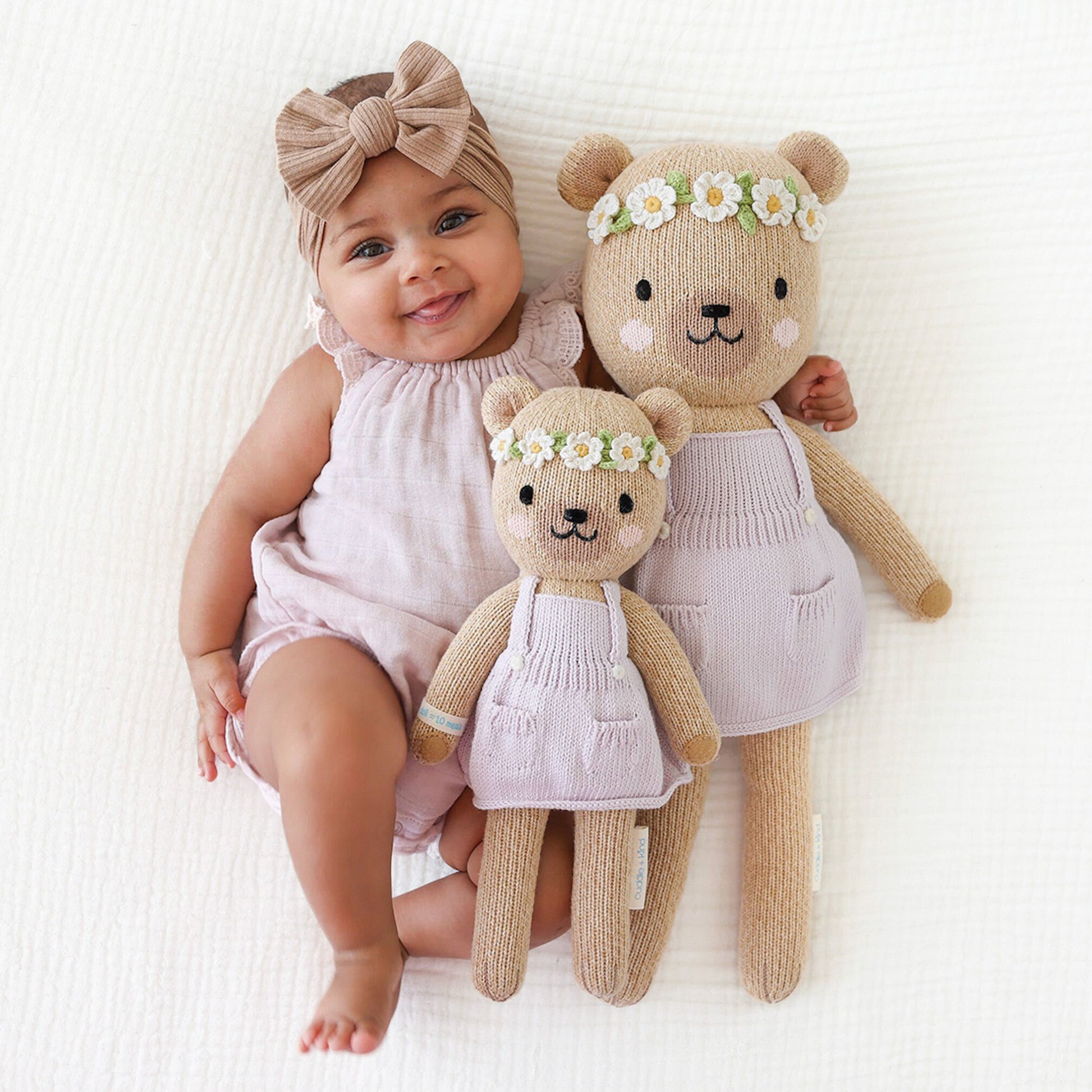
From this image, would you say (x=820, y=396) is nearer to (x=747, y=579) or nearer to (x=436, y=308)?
(x=747, y=579)

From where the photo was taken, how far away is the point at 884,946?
117 cm

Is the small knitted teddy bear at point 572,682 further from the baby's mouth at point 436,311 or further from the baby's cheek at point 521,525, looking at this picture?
the baby's mouth at point 436,311

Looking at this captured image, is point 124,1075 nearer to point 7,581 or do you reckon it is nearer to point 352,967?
point 352,967

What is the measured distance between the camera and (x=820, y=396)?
1137 millimetres

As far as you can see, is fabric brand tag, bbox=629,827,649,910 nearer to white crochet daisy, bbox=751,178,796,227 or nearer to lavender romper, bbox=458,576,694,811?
lavender romper, bbox=458,576,694,811

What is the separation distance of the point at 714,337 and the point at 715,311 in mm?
24

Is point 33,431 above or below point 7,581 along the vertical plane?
above

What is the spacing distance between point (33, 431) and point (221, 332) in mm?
238

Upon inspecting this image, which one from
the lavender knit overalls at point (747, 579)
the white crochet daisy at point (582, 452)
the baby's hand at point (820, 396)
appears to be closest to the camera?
the white crochet daisy at point (582, 452)

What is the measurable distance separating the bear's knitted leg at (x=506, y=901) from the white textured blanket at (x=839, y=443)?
163 mm

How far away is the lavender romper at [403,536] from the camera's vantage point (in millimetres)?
1052

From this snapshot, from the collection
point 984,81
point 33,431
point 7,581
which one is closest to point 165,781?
point 7,581

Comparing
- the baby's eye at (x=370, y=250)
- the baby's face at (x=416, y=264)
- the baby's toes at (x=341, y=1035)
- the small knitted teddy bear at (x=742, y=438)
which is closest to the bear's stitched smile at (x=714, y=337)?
the small knitted teddy bear at (x=742, y=438)

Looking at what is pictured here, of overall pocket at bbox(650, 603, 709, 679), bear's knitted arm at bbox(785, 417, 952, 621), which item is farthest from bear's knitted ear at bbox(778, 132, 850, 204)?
overall pocket at bbox(650, 603, 709, 679)
